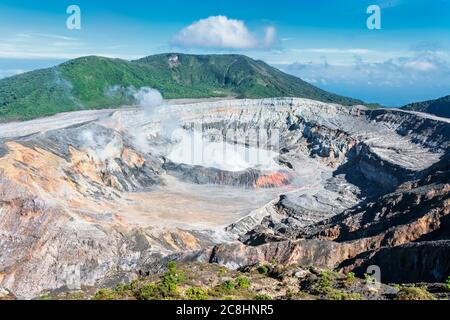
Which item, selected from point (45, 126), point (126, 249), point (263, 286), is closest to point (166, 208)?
point (126, 249)

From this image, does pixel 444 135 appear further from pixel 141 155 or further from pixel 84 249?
pixel 84 249

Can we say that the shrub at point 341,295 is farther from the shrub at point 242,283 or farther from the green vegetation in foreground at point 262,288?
the shrub at point 242,283

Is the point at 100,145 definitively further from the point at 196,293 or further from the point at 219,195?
the point at 196,293

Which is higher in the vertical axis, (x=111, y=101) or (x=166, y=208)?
(x=111, y=101)

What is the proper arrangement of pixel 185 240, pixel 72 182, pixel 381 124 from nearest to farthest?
pixel 185 240 → pixel 72 182 → pixel 381 124

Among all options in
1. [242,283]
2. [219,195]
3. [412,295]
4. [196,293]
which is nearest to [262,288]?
[242,283]

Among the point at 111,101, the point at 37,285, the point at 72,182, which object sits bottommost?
the point at 37,285
